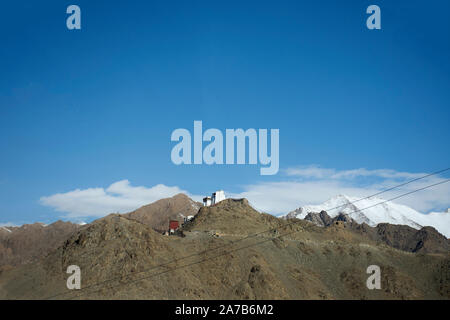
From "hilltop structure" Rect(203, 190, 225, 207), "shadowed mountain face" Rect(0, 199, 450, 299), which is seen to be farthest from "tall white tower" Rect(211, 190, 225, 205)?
"shadowed mountain face" Rect(0, 199, 450, 299)

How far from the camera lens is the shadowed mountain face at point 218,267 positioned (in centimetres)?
6669

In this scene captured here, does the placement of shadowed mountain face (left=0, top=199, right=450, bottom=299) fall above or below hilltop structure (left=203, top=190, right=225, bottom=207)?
below

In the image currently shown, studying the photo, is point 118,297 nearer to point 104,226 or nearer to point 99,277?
point 99,277

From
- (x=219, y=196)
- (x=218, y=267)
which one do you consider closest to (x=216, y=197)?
(x=219, y=196)

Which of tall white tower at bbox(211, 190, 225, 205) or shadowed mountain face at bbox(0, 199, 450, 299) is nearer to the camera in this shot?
shadowed mountain face at bbox(0, 199, 450, 299)

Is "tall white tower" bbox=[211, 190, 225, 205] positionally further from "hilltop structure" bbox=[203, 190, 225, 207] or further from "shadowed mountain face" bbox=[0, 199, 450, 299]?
"shadowed mountain face" bbox=[0, 199, 450, 299]

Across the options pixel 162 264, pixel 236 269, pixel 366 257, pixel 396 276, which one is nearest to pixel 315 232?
pixel 366 257

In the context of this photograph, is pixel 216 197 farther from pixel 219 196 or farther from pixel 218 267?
pixel 218 267

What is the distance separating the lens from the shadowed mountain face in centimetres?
6669

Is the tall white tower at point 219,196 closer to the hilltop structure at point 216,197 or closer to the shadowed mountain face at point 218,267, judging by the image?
the hilltop structure at point 216,197

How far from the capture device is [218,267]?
256 feet

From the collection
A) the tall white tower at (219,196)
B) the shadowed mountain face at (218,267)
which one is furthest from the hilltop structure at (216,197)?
the shadowed mountain face at (218,267)
